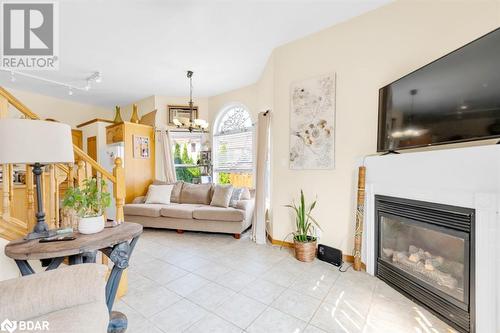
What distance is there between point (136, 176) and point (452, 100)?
16.6 feet

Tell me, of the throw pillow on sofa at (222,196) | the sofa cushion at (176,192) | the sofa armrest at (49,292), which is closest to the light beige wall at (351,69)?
the throw pillow on sofa at (222,196)

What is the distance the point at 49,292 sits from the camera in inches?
37.1

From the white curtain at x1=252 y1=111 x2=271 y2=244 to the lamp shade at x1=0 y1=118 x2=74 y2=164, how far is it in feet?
7.89

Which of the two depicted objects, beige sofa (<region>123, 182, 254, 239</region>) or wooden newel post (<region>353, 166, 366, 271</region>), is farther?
beige sofa (<region>123, 182, 254, 239</region>)

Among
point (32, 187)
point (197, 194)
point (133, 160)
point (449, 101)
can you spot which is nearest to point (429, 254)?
point (449, 101)

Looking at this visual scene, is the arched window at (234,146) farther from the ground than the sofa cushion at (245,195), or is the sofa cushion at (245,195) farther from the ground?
the arched window at (234,146)

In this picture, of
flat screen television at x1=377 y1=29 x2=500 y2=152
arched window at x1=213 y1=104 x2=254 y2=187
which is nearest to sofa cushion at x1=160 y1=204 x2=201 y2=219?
Answer: arched window at x1=213 y1=104 x2=254 y2=187

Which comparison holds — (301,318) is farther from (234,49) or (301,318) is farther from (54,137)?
(234,49)

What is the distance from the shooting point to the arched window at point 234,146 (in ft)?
14.5

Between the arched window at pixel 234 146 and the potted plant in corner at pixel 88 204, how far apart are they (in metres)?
3.03

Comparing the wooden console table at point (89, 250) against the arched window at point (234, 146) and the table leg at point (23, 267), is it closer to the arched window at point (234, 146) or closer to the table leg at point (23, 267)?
the table leg at point (23, 267)

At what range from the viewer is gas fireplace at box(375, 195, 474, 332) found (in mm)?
1453

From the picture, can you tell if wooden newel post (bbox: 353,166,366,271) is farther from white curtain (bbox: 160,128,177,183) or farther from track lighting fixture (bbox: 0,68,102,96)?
track lighting fixture (bbox: 0,68,102,96)

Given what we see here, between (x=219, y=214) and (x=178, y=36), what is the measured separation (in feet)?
8.72
